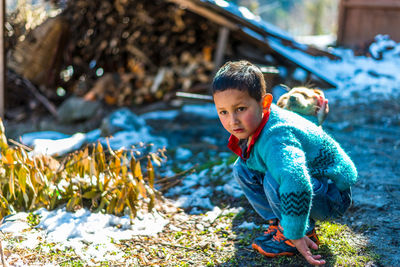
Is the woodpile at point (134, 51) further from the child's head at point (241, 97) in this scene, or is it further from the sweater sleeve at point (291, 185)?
the sweater sleeve at point (291, 185)

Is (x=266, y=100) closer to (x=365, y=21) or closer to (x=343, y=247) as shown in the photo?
(x=343, y=247)

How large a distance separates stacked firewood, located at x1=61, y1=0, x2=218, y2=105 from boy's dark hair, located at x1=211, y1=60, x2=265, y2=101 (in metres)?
4.64

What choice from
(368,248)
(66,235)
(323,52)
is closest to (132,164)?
(66,235)

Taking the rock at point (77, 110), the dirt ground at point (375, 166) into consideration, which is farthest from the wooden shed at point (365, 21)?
the rock at point (77, 110)

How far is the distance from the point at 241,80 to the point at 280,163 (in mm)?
408

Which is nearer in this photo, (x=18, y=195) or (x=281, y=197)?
(x=281, y=197)

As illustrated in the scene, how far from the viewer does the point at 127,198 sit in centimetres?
273

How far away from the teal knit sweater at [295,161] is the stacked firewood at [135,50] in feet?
15.2

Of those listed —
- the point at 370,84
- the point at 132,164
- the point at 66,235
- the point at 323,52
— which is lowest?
the point at 66,235

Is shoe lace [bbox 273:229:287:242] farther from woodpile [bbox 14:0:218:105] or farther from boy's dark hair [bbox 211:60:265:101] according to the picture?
woodpile [bbox 14:0:218:105]

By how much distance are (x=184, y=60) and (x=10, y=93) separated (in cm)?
280

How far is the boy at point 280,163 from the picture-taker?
180cm

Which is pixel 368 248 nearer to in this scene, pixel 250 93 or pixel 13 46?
pixel 250 93

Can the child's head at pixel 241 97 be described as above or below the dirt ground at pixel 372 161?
above
